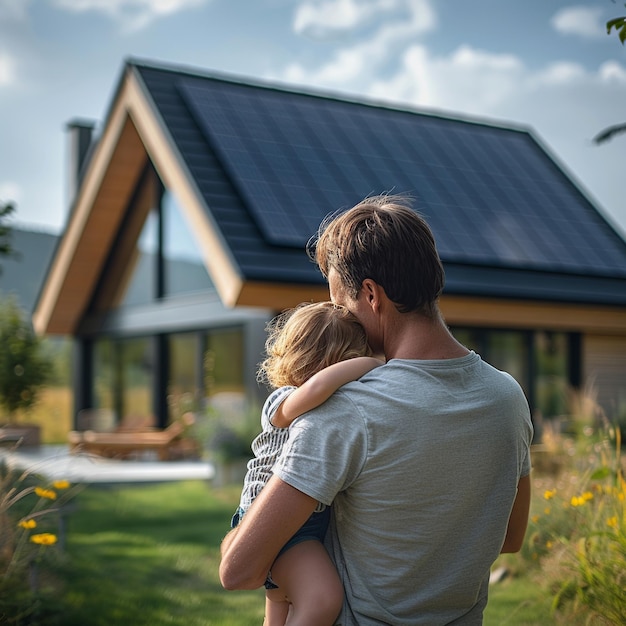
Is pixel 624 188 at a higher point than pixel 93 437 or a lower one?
higher

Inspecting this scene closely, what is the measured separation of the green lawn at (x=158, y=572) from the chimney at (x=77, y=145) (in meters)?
10.3

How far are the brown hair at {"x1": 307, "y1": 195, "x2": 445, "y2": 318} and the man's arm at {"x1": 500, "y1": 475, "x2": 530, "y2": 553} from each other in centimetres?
48

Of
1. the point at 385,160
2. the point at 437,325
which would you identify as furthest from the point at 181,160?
the point at 437,325

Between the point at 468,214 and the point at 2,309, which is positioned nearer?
the point at 468,214

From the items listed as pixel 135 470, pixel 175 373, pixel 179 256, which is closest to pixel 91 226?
pixel 179 256

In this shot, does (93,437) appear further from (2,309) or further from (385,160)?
(385,160)

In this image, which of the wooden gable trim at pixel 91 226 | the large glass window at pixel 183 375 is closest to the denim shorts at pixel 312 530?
the large glass window at pixel 183 375

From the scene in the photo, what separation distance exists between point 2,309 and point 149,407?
3.99 metres

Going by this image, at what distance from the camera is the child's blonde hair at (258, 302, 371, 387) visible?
2.15 metres

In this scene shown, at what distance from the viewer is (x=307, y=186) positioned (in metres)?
12.1

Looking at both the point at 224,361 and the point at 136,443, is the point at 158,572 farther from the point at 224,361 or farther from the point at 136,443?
the point at 136,443

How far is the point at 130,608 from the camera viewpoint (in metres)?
5.65

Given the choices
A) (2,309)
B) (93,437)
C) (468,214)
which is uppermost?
(468,214)

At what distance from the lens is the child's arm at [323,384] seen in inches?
74.1
